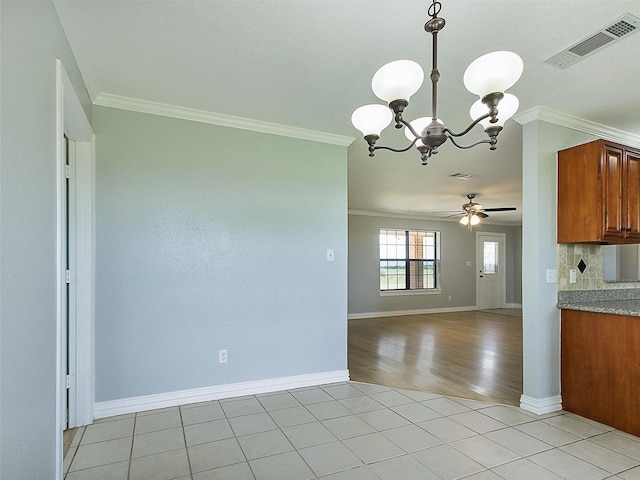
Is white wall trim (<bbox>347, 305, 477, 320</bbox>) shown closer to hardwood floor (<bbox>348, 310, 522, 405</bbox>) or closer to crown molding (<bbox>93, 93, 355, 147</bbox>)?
hardwood floor (<bbox>348, 310, 522, 405</bbox>)

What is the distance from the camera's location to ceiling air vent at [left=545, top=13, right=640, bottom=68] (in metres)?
1.85

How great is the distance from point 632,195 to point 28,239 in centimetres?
397

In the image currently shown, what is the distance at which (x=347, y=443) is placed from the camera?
2.38 m

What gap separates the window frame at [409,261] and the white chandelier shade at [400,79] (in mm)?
7166

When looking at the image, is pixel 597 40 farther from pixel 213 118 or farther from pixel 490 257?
pixel 490 257

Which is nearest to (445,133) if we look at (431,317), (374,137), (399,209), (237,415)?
(374,137)

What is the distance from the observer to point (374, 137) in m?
1.82

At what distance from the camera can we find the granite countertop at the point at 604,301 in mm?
2654

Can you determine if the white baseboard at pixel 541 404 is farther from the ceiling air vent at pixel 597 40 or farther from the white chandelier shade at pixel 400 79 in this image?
the white chandelier shade at pixel 400 79

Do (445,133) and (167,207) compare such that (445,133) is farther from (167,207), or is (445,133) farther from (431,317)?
(431,317)

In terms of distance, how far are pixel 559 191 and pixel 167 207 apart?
3.22 m

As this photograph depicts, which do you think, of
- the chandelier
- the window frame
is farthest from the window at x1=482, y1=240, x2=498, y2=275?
the chandelier

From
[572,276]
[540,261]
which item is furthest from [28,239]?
[572,276]

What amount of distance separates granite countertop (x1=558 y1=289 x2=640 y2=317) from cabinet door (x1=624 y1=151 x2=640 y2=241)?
551 mm
